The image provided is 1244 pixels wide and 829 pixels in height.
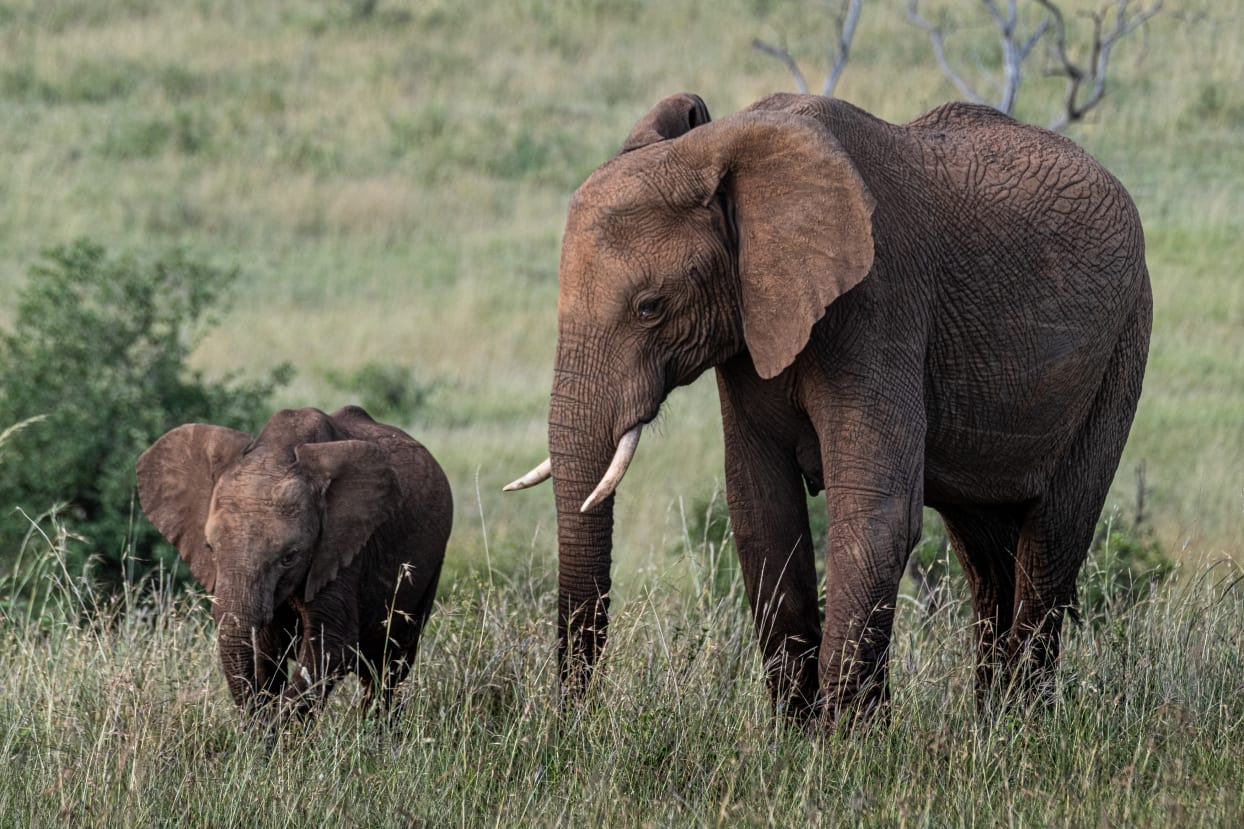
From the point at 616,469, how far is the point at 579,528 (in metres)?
0.32

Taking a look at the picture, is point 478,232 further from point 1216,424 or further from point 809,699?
point 809,699

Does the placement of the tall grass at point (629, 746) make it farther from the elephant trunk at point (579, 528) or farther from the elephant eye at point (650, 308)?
the elephant eye at point (650, 308)

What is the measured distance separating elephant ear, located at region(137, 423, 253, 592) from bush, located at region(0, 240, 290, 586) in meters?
4.19

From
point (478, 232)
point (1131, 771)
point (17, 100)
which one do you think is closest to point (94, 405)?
point (1131, 771)

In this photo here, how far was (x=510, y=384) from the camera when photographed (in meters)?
22.0

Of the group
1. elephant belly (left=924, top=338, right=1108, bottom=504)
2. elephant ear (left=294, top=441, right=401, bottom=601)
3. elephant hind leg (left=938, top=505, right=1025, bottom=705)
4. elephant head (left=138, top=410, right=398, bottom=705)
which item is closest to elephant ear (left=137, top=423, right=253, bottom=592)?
elephant head (left=138, top=410, right=398, bottom=705)

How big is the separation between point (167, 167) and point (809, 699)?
96.1ft

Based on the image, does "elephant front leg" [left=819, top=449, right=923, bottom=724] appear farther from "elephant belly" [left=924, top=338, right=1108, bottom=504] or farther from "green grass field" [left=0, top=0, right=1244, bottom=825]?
"elephant belly" [left=924, top=338, right=1108, bottom=504]

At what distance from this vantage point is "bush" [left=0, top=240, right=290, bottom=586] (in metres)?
11.9

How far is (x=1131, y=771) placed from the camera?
17.5 feet

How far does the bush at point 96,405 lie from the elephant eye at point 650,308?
19.8 ft

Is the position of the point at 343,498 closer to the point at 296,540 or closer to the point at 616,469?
the point at 296,540

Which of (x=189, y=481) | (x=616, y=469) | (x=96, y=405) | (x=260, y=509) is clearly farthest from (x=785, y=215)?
(x=96, y=405)

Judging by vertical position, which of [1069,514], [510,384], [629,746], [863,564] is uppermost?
[863,564]
